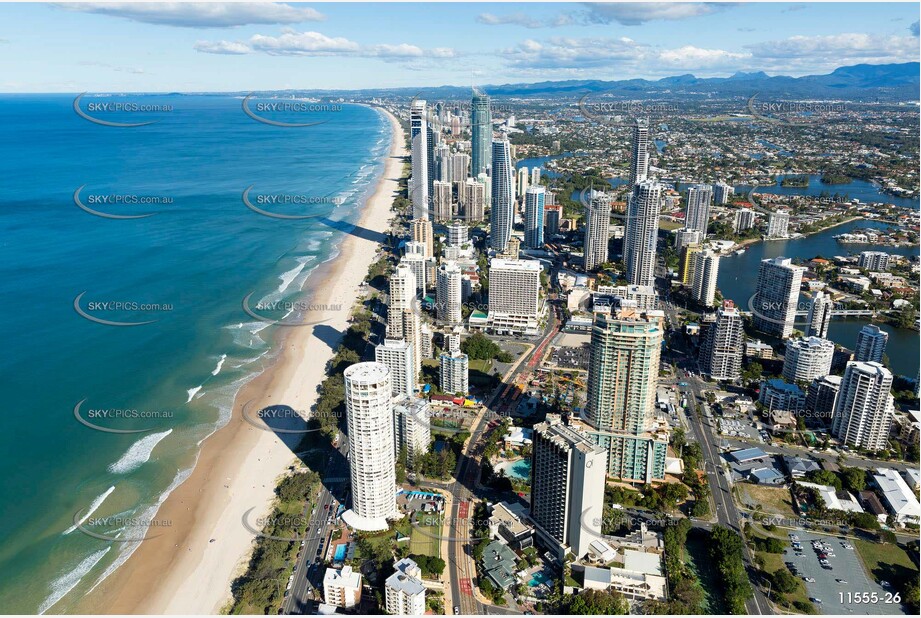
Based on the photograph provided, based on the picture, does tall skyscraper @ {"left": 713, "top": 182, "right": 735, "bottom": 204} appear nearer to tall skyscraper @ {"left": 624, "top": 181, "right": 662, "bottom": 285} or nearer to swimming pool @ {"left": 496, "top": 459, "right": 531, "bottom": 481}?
tall skyscraper @ {"left": 624, "top": 181, "right": 662, "bottom": 285}

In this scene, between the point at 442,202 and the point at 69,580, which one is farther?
the point at 442,202

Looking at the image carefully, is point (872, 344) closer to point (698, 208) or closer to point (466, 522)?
point (466, 522)


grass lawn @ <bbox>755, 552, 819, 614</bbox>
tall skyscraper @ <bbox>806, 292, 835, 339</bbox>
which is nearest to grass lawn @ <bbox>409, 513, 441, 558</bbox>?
grass lawn @ <bbox>755, 552, 819, 614</bbox>

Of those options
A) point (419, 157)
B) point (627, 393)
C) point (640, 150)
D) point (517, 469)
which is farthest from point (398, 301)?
point (640, 150)

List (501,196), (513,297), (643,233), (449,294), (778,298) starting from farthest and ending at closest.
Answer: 1. (501,196)
2. (643,233)
3. (778,298)
4. (513,297)
5. (449,294)

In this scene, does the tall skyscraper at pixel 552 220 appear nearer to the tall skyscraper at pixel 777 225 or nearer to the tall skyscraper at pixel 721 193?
the tall skyscraper at pixel 777 225

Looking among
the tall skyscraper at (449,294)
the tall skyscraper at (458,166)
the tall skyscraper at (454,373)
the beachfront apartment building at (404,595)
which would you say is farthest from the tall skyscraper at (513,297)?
the tall skyscraper at (458,166)
